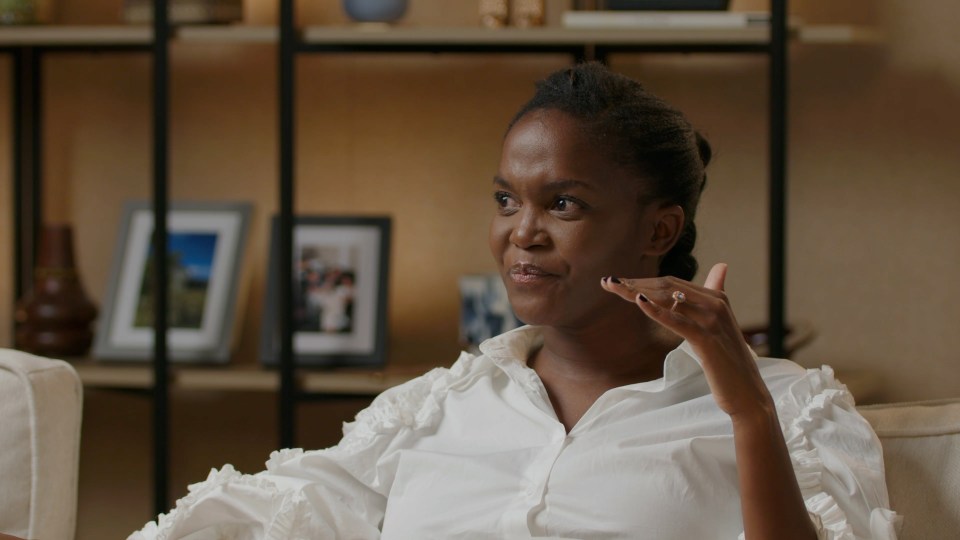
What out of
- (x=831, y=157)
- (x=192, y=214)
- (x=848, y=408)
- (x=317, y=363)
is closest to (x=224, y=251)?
(x=192, y=214)

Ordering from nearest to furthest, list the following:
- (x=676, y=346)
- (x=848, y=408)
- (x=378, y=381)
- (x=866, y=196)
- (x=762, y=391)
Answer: (x=762, y=391)
(x=848, y=408)
(x=676, y=346)
(x=378, y=381)
(x=866, y=196)

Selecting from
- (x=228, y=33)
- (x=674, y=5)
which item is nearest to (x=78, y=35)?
(x=228, y=33)

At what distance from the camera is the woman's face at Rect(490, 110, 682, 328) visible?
50.5 inches

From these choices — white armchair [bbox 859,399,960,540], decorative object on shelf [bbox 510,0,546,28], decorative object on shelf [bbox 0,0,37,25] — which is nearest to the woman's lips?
white armchair [bbox 859,399,960,540]

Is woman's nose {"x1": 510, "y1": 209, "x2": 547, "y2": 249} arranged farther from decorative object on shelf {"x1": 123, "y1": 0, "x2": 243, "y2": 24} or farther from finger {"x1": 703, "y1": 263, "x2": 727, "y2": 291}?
decorative object on shelf {"x1": 123, "y1": 0, "x2": 243, "y2": 24}

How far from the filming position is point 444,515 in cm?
130

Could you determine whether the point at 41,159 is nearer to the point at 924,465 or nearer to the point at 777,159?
the point at 777,159

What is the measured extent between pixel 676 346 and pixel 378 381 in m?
1.11

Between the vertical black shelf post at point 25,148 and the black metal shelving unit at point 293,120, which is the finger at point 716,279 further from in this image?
the vertical black shelf post at point 25,148

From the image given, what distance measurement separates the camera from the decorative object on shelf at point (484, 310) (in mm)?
2475

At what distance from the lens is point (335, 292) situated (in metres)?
2.53

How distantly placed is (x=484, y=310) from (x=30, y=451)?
114 centimetres

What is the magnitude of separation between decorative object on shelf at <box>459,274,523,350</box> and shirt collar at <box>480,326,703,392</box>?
3.33 feet

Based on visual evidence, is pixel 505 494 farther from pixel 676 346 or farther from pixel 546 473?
pixel 676 346
